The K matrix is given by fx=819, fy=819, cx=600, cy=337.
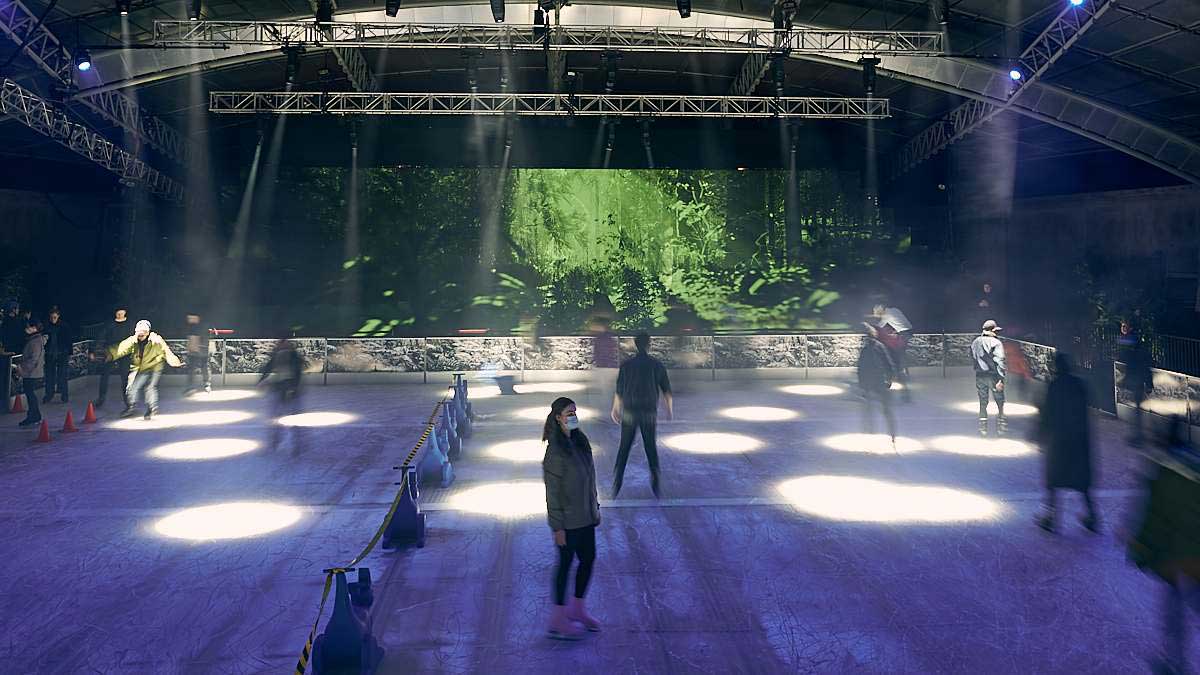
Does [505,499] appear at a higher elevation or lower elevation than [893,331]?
lower

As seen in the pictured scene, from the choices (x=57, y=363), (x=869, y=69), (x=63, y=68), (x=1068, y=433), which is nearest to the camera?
(x=1068, y=433)

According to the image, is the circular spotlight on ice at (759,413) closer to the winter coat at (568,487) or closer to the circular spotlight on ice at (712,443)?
the circular spotlight on ice at (712,443)

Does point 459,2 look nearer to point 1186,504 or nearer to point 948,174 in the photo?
point 1186,504

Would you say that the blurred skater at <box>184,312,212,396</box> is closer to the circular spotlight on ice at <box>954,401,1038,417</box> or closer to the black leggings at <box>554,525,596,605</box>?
the black leggings at <box>554,525,596,605</box>

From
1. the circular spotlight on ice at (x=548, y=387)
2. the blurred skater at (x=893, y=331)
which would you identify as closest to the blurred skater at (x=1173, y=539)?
the blurred skater at (x=893, y=331)

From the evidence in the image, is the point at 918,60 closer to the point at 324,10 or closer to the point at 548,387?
the point at 548,387

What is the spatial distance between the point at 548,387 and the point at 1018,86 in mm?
13208

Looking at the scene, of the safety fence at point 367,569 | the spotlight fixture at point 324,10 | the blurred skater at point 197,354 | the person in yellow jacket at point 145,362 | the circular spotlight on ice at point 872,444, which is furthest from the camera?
the blurred skater at point 197,354

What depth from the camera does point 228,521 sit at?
8.98 metres

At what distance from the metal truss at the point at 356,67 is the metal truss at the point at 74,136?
20.1 ft

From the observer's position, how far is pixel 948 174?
28.7 metres

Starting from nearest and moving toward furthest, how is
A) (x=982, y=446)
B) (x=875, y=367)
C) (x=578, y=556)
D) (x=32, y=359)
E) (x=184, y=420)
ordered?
1. (x=578, y=556)
2. (x=875, y=367)
3. (x=982, y=446)
4. (x=32, y=359)
5. (x=184, y=420)

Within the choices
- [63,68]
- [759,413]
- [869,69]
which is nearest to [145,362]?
[63,68]

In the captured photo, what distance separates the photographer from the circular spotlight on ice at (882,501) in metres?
8.91
